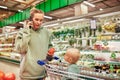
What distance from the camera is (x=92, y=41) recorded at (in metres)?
Answer: 2.87

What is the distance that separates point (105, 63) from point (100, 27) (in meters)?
0.52

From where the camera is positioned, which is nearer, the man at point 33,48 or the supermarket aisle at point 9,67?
the man at point 33,48

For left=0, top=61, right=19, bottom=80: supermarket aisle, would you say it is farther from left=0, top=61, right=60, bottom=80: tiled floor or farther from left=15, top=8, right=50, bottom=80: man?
left=15, top=8, right=50, bottom=80: man

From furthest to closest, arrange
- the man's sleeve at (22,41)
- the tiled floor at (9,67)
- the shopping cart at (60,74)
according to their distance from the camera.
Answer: the tiled floor at (9,67)
the man's sleeve at (22,41)
the shopping cart at (60,74)

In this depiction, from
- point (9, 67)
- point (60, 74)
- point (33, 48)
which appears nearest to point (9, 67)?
point (9, 67)

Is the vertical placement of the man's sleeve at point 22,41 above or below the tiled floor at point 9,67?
above

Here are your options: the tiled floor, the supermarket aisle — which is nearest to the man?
the tiled floor

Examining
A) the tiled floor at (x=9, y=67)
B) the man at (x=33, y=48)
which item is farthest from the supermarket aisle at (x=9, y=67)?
the man at (x=33, y=48)

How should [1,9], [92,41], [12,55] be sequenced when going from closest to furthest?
[92,41], [12,55], [1,9]

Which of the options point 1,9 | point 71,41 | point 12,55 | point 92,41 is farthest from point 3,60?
point 1,9

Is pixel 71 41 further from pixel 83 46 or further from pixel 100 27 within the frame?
pixel 100 27

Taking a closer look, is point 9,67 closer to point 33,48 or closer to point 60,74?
point 33,48

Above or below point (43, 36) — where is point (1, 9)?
above

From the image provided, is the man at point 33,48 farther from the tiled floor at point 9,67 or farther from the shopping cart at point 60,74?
the tiled floor at point 9,67
